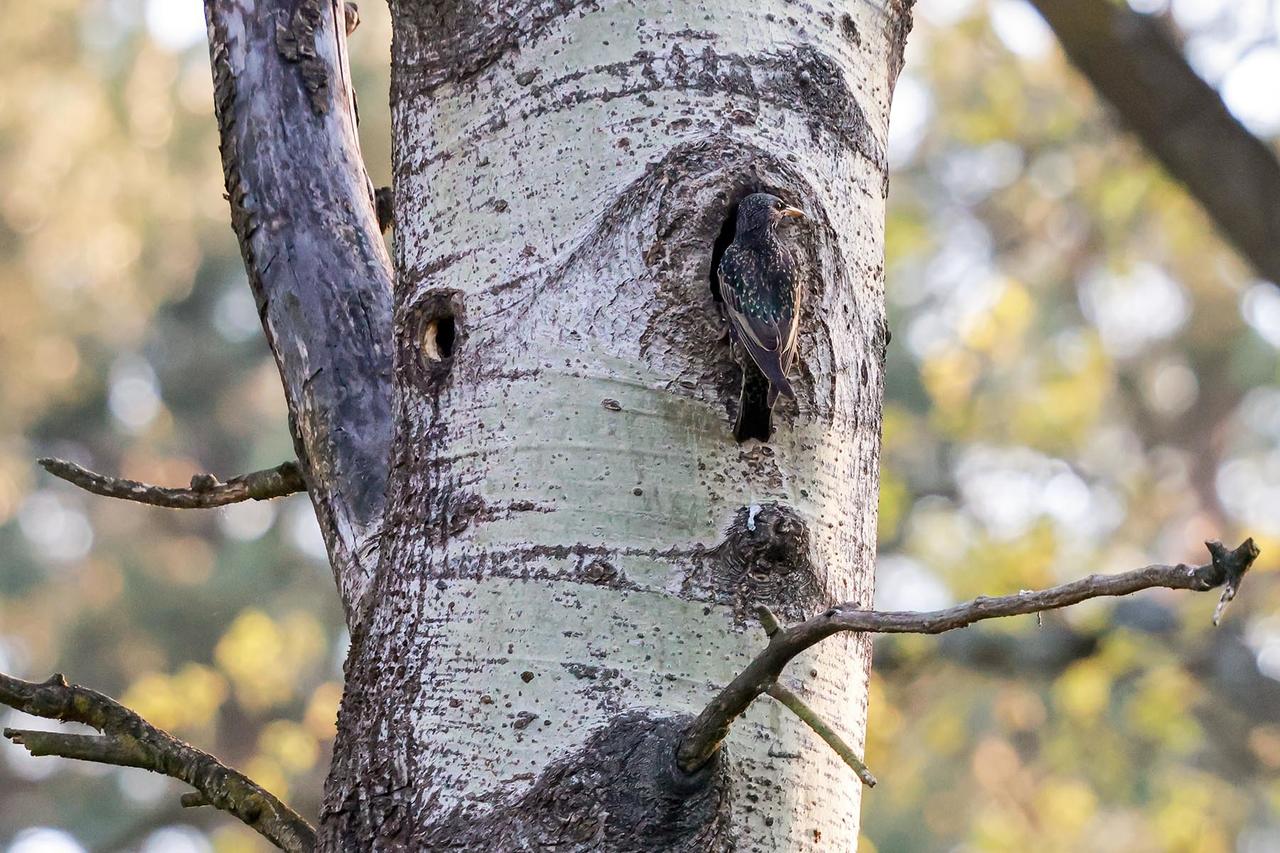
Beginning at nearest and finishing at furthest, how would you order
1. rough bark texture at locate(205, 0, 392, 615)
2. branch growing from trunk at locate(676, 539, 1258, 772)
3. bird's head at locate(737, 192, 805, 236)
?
1. branch growing from trunk at locate(676, 539, 1258, 772)
2. bird's head at locate(737, 192, 805, 236)
3. rough bark texture at locate(205, 0, 392, 615)

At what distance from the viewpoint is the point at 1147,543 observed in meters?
12.7

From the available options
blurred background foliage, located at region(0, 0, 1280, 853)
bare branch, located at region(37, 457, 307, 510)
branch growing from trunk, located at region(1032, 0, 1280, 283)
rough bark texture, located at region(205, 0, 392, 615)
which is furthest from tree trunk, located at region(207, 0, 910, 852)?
blurred background foliage, located at region(0, 0, 1280, 853)

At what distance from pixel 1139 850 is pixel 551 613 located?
1445 cm

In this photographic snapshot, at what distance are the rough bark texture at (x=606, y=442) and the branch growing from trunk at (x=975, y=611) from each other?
5.8 inches

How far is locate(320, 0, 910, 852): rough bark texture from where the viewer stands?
1.08 metres

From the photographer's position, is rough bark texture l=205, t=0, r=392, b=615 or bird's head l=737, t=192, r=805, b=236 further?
rough bark texture l=205, t=0, r=392, b=615

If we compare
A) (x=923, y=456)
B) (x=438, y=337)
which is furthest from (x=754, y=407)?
(x=923, y=456)

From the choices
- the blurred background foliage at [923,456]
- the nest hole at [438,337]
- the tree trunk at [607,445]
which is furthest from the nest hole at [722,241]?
the blurred background foliage at [923,456]

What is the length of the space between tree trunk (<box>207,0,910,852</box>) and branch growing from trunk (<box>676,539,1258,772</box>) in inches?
5.8

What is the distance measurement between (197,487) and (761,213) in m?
0.77

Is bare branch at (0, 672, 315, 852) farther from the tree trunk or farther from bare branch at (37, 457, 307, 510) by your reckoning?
bare branch at (37, 457, 307, 510)

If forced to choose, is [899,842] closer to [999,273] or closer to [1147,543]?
[1147,543]

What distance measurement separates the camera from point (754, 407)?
1155mm

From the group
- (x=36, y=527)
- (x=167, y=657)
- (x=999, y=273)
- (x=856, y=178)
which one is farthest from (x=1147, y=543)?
(x=856, y=178)
